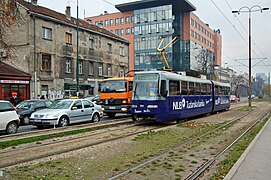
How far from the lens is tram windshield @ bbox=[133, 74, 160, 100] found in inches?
610

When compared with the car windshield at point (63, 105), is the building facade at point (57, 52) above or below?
above

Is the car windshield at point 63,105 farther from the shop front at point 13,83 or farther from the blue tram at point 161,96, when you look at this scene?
the shop front at point 13,83

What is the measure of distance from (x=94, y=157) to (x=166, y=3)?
6407 cm

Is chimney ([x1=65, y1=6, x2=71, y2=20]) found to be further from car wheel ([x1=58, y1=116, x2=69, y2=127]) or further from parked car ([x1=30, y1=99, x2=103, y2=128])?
car wheel ([x1=58, y1=116, x2=69, y2=127])

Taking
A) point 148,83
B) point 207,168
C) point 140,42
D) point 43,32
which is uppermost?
point 140,42

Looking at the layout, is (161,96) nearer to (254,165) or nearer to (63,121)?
(63,121)

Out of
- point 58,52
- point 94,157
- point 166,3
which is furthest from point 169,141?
point 166,3

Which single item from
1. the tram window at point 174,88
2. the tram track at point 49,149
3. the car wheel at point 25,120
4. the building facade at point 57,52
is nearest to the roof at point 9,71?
the building facade at point 57,52

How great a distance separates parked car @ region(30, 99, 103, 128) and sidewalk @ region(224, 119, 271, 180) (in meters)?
9.53

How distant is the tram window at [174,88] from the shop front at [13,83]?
622 inches

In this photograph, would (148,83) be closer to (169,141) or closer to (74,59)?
(169,141)

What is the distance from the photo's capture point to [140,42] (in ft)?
240

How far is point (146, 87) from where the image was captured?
15.8m

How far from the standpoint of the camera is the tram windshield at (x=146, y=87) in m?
15.5
